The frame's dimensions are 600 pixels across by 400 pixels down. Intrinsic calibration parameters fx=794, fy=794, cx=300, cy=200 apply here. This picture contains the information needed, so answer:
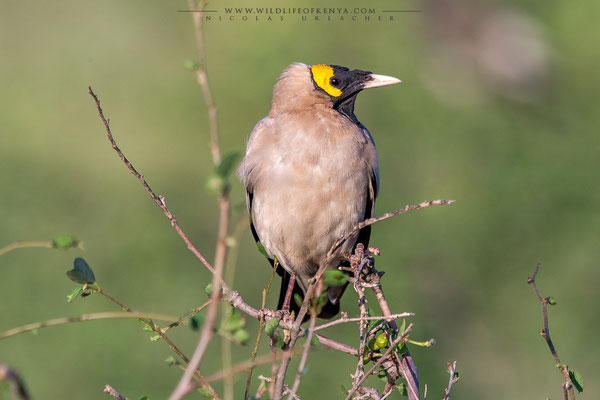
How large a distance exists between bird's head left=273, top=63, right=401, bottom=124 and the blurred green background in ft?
8.25

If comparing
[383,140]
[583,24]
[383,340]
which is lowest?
[383,140]

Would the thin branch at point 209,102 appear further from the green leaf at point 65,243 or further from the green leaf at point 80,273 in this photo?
the green leaf at point 80,273

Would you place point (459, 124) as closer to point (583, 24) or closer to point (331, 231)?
point (583, 24)

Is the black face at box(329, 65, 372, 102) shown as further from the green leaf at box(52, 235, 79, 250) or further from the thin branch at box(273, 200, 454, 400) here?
the green leaf at box(52, 235, 79, 250)

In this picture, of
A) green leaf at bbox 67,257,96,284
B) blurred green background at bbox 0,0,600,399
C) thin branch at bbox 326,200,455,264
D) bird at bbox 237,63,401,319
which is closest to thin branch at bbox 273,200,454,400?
thin branch at bbox 326,200,455,264

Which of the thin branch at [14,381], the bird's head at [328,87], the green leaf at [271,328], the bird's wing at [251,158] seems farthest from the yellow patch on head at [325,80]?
the thin branch at [14,381]

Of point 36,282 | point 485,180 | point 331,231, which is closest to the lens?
point 331,231

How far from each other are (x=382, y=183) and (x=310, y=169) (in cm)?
443

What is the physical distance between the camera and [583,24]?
9.88 metres

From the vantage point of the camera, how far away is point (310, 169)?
4.16m

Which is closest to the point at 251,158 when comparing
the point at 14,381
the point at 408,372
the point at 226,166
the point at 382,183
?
the point at 408,372

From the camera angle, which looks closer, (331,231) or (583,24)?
(331,231)

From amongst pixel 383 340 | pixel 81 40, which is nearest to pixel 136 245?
pixel 81 40

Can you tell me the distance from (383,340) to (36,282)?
5.82 meters
